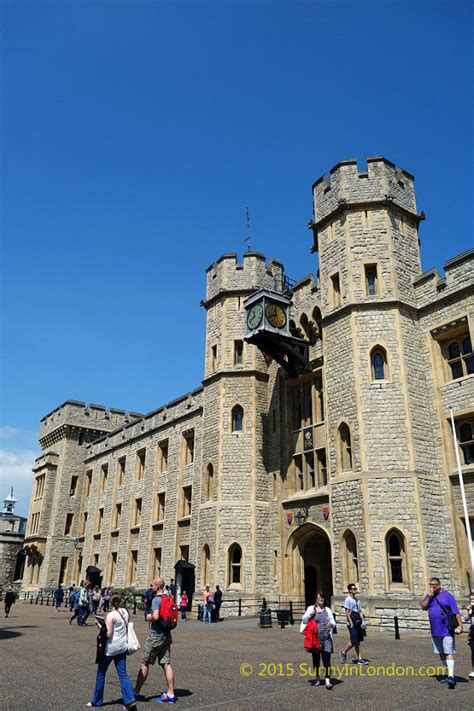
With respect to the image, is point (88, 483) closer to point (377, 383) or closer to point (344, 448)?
point (344, 448)

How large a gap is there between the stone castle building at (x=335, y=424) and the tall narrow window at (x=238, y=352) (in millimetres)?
68

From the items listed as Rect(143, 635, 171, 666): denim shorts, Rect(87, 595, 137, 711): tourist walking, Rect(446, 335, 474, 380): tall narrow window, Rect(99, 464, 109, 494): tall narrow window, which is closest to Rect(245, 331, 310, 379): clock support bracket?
Rect(446, 335, 474, 380): tall narrow window

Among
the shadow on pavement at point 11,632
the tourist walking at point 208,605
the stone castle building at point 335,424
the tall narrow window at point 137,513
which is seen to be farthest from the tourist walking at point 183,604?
the tall narrow window at point 137,513

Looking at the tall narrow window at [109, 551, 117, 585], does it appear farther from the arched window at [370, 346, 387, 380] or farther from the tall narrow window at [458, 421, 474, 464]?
the tall narrow window at [458, 421, 474, 464]

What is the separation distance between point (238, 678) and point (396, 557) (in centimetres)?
899

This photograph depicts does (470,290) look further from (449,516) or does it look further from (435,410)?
(449,516)

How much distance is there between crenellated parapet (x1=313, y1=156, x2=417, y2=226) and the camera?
70.5 ft

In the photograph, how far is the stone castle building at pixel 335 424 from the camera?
1742 centimetres

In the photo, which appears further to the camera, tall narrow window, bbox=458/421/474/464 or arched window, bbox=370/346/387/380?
arched window, bbox=370/346/387/380

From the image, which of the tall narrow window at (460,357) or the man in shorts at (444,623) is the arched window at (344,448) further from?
the man in shorts at (444,623)

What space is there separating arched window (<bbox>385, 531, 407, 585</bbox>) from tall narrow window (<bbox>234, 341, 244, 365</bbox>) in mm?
11326

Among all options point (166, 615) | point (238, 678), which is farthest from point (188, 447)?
point (166, 615)

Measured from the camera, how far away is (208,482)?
25.1 m

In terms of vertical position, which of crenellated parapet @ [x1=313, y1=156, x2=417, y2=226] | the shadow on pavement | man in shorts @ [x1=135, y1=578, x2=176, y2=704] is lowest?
the shadow on pavement
